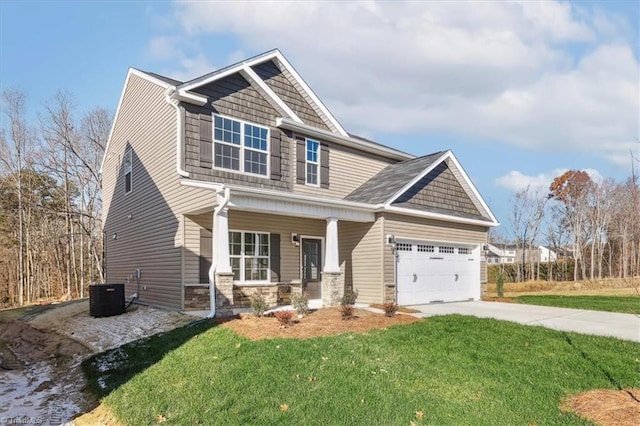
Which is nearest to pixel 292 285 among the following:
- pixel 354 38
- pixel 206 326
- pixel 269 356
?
pixel 206 326

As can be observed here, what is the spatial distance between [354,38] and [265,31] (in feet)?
11.5

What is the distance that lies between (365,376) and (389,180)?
945 cm

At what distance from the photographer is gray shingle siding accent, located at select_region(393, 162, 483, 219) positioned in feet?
44.7

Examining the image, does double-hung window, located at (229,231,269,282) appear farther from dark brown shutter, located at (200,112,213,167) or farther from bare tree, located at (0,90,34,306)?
bare tree, located at (0,90,34,306)

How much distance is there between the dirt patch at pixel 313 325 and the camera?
25.4 ft

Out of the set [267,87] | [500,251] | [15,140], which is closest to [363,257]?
[267,87]

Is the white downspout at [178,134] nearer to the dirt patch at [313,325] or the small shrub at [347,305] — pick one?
the dirt patch at [313,325]

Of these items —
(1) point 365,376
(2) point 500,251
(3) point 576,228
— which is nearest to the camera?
(1) point 365,376

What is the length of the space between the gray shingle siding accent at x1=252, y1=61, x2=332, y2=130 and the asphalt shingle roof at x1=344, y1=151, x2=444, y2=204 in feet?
8.26

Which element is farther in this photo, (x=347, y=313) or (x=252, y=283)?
(x=252, y=283)

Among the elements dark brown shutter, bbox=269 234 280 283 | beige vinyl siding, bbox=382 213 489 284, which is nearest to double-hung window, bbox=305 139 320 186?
dark brown shutter, bbox=269 234 280 283

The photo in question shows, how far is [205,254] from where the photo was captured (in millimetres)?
11375

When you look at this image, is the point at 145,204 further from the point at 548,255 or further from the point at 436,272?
the point at 548,255

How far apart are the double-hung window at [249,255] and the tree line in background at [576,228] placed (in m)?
24.0
